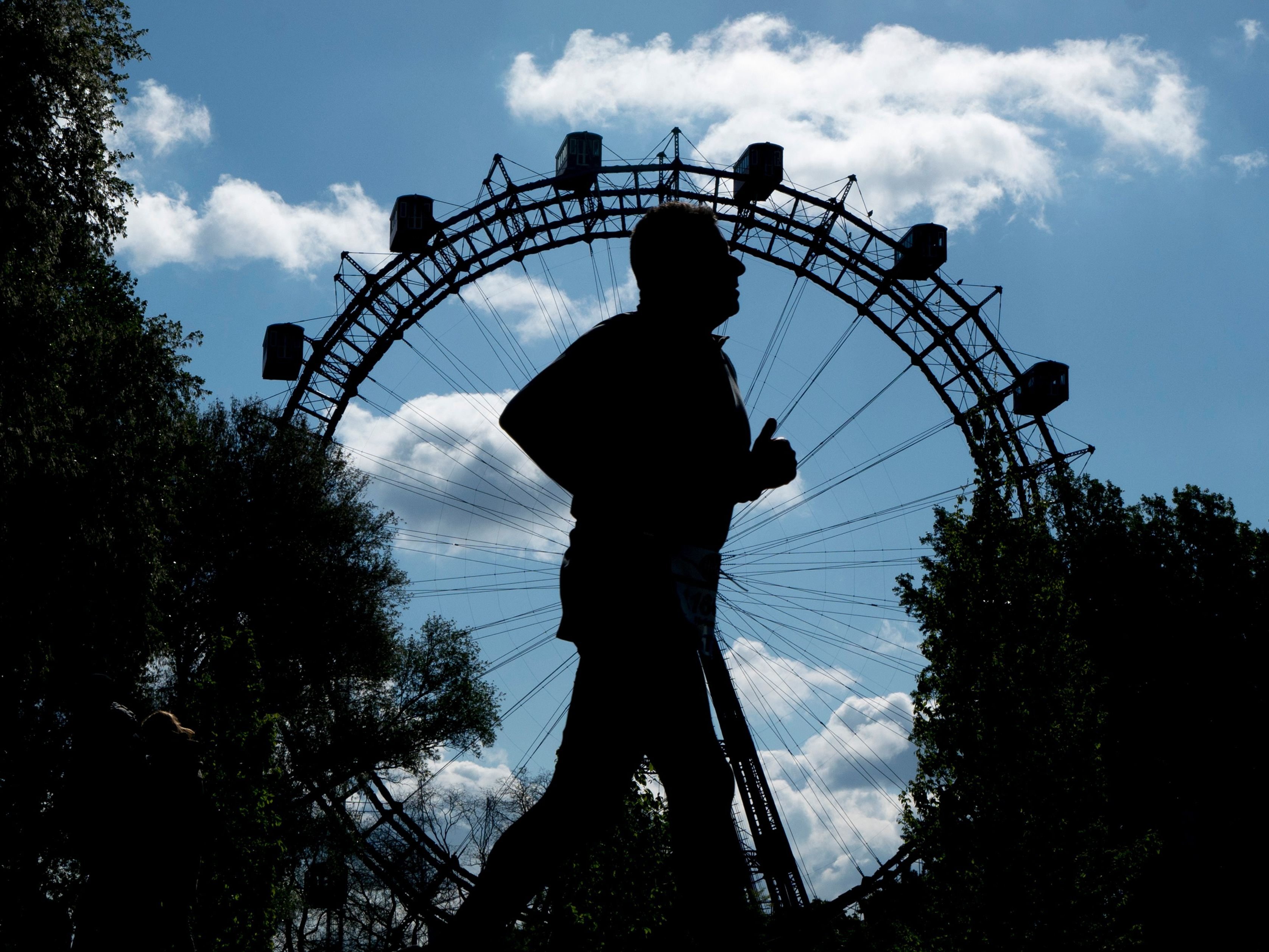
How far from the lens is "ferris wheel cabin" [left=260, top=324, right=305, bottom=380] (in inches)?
1165

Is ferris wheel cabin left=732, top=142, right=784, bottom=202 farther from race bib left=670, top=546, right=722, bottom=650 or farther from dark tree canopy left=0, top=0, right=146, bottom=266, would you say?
race bib left=670, top=546, right=722, bottom=650

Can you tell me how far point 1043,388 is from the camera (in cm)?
3058

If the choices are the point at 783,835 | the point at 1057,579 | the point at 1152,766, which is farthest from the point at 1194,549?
the point at 1057,579

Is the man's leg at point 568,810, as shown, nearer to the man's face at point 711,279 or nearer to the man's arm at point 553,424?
the man's arm at point 553,424

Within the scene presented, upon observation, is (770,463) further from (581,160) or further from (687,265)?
(581,160)

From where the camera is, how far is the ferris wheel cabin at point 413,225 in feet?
95.2

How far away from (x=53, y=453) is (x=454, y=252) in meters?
15.4

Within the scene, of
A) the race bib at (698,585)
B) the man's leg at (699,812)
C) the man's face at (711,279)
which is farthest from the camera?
the man's face at (711,279)

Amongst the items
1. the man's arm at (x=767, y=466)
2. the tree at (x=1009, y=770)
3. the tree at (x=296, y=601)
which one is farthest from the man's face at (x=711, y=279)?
the tree at (x=296, y=601)

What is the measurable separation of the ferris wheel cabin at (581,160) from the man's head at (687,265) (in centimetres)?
2650

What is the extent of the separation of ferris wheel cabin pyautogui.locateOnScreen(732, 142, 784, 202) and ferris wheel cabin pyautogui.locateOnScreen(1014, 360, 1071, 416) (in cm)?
827

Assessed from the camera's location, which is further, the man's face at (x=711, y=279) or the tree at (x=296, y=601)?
the tree at (x=296, y=601)

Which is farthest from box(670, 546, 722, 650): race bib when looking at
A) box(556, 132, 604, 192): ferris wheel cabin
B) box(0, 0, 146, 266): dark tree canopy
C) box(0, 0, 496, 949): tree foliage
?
box(556, 132, 604, 192): ferris wheel cabin

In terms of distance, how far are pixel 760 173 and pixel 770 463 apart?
28193mm
